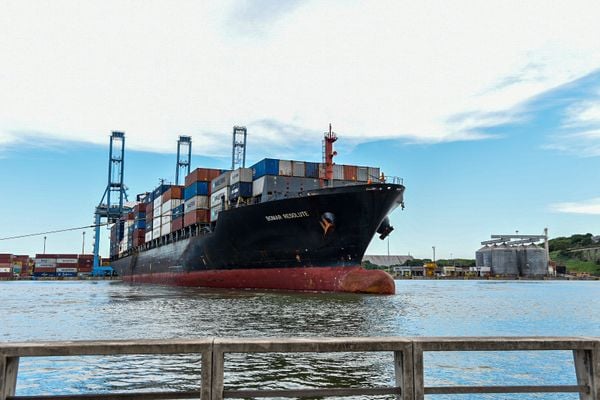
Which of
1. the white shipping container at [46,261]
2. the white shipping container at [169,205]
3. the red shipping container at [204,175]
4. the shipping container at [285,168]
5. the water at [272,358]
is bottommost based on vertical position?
the water at [272,358]

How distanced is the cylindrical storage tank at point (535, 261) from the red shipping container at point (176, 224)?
129m

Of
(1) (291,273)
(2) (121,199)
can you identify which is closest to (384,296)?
(1) (291,273)

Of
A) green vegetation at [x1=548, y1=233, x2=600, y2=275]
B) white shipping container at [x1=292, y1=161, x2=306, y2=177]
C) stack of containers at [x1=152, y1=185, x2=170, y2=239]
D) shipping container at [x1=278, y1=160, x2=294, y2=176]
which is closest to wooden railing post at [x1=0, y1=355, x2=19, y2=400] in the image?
shipping container at [x1=278, y1=160, x2=294, y2=176]

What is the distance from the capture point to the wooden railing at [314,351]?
3592 millimetres

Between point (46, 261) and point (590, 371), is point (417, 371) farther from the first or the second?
point (46, 261)

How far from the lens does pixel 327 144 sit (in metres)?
39.1

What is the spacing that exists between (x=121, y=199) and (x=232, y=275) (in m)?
69.2

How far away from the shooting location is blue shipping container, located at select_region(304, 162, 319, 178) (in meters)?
40.1

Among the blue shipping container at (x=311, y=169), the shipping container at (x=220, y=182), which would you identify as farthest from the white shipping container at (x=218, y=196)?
the blue shipping container at (x=311, y=169)

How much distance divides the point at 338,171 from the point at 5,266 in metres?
128

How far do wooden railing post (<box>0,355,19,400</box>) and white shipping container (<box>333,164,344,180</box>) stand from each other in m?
37.3

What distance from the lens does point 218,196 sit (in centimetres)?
4494

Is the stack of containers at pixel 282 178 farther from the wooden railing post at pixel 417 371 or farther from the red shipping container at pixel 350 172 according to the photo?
the wooden railing post at pixel 417 371

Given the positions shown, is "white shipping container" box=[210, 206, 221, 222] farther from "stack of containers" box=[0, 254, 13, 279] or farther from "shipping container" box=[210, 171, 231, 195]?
"stack of containers" box=[0, 254, 13, 279]
